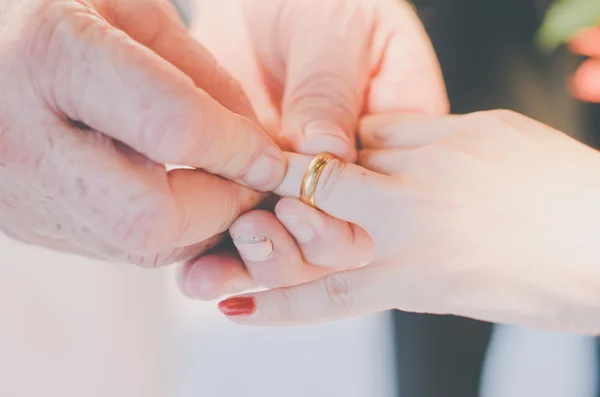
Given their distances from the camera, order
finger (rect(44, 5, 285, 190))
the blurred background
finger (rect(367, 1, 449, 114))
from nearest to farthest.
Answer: finger (rect(44, 5, 285, 190)), finger (rect(367, 1, 449, 114)), the blurred background

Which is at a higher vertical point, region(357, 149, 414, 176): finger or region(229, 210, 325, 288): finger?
region(357, 149, 414, 176): finger

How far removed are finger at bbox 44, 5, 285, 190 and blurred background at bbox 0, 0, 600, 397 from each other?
1.74 ft

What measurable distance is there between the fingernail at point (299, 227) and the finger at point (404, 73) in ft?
0.69

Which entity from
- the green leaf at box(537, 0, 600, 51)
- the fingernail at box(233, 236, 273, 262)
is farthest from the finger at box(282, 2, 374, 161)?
the green leaf at box(537, 0, 600, 51)

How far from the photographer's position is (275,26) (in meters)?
0.91

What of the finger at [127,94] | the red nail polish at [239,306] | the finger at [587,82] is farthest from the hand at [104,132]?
the finger at [587,82]

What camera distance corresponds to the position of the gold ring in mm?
677

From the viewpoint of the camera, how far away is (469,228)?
2.05ft

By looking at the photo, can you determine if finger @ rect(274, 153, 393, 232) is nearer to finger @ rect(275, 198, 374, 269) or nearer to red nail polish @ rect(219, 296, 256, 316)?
finger @ rect(275, 198, 374, 269)

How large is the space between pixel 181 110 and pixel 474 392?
81 centimetres

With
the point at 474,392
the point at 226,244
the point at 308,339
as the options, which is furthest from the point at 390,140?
the point at 308,339

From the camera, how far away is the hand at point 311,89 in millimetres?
703

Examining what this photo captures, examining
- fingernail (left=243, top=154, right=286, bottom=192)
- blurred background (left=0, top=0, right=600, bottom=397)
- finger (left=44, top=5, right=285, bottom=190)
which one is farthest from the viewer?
blurred background (left=0, top=0, right=600, bottom=397)

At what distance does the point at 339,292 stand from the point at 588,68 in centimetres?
55
